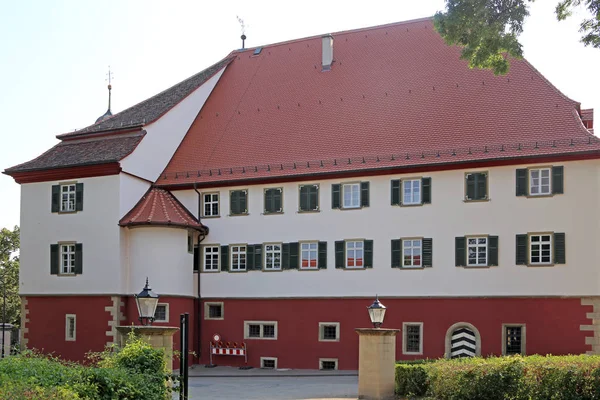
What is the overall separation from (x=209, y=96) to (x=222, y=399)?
62.6 feet

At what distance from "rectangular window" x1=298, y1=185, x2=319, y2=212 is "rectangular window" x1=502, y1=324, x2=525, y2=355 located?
8.14 meters

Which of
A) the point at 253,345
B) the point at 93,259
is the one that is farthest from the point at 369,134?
the point at 93,259

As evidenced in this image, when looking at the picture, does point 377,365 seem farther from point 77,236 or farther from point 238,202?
point 77,236

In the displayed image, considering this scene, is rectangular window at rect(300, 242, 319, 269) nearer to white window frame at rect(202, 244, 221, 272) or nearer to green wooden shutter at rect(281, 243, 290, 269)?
green wooden shutter at rect(281, 243, 290, 269)

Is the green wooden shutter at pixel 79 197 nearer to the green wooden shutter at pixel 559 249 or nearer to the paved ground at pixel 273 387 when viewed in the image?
the paved ground at pixel 273 387

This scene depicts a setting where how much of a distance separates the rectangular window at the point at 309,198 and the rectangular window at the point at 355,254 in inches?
77.2

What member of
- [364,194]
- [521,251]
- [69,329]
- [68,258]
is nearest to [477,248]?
[521,251]

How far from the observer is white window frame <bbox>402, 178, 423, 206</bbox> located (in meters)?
28.3

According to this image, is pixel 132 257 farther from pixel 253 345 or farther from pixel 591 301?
pixel 591 301

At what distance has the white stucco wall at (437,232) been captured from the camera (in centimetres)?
2573

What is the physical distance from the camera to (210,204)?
31984 millimetres

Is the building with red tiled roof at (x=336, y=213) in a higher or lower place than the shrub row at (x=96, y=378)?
higher

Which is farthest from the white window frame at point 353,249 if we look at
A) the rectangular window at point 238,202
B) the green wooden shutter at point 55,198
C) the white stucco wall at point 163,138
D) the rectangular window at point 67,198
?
the green wooden shutter at point 55,198

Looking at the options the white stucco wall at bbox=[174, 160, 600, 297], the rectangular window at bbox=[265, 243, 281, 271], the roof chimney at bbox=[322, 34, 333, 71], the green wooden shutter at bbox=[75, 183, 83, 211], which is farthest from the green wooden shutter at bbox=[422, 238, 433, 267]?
the green wooden shutter at bbox=[75, 183, 83, 211]
